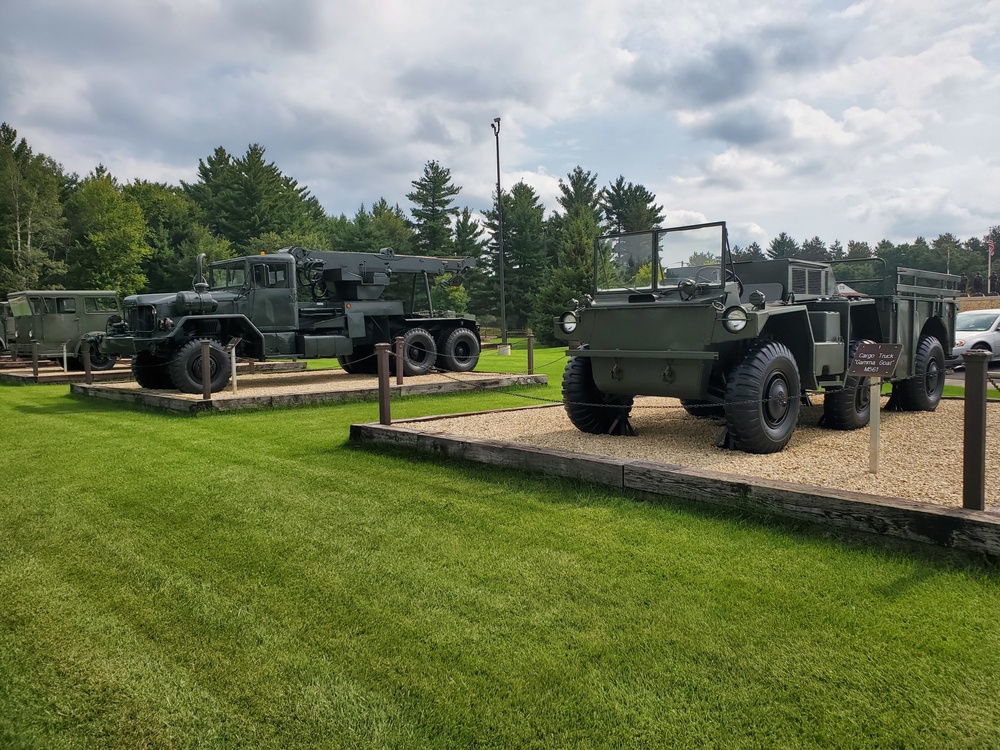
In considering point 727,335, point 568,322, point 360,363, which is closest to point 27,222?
point 360,363

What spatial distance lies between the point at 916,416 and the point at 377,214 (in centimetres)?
7495

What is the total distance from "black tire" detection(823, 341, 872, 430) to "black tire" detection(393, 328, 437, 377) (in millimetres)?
8913

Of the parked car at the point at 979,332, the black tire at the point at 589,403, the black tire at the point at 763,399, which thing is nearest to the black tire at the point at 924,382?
the black tire at the point at 763,399

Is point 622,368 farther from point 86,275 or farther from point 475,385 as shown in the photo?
point 86,275

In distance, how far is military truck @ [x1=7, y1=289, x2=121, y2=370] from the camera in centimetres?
2050

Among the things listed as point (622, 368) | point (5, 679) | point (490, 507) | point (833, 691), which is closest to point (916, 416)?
point (622, 368)

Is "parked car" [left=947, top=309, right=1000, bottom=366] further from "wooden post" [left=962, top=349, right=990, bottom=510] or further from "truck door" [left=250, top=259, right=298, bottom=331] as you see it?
"wooden post" [left=962, top=349, right=990, bottom=510]

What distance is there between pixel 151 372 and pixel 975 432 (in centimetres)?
1274

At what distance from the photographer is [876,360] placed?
18.0ft

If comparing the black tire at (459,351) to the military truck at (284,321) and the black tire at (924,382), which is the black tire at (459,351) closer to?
the military truck at (284,321)

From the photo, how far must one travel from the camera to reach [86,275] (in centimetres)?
4472

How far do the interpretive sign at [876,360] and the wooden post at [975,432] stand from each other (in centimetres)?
119

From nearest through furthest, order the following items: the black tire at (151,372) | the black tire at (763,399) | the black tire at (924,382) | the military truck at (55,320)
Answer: the black tire at (763,399)
the black tire at (924,382)
the black tire at (151,372)
the military truck at (55,320)

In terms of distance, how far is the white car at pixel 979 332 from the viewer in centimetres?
1798
